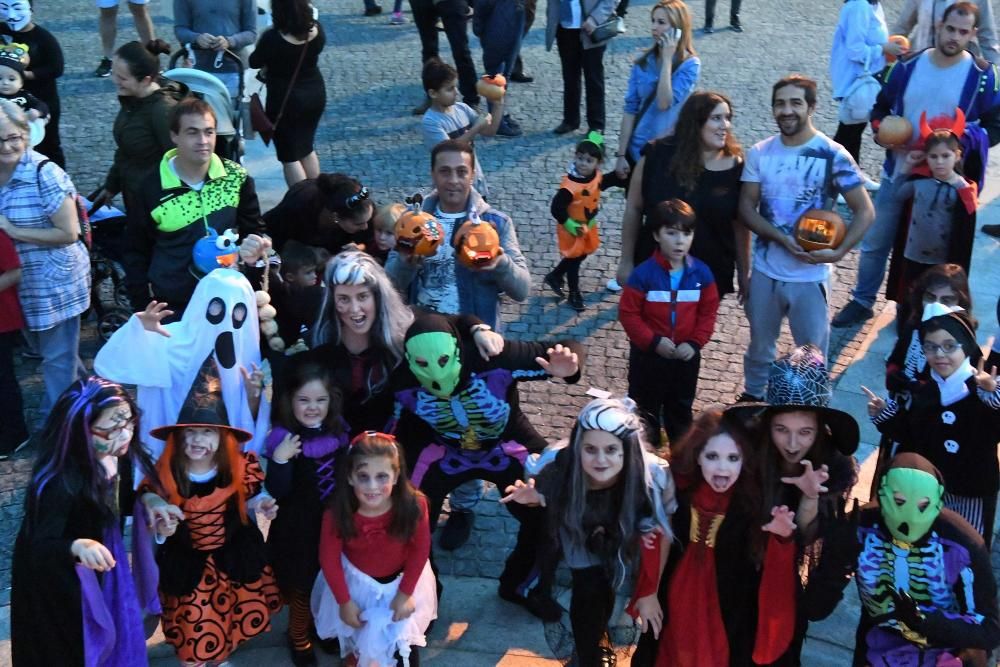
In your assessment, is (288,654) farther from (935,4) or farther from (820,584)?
(935,4)

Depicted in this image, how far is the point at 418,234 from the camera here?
5.40 metres

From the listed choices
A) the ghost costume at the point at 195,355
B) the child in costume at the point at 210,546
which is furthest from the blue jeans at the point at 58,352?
the child in costume at the point at 210,546

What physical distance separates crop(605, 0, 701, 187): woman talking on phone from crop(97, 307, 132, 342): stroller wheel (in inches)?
127

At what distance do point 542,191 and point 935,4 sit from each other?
332cm

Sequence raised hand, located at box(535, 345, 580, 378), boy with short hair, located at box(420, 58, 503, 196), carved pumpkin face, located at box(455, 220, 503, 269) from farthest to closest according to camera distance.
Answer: boy with short hair, located at box(420, 58, 503, 196) < carved pumpkin face, located at box(455, 220, 503, 269) < raised hand, located at box(535, 345, 580, 378)

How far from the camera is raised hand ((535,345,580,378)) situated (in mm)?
4766

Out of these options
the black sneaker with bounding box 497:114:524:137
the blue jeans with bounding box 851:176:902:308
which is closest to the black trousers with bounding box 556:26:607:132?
the black sneaker with bounding box 497:114:524:137

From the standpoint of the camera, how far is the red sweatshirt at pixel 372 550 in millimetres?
4469

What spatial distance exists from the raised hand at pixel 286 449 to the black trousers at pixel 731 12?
33.8ft

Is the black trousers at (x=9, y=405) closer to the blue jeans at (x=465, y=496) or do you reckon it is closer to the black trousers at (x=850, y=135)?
the blue jeans at (x=465, y=496)

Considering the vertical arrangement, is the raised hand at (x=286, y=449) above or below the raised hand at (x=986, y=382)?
below

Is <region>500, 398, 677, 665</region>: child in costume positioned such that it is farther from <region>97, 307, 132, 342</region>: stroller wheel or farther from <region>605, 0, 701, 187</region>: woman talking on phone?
<region>97, 307, 132, 342</region>: stroller wheel

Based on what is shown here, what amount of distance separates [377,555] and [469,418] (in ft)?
2.40

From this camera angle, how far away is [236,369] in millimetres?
4988
